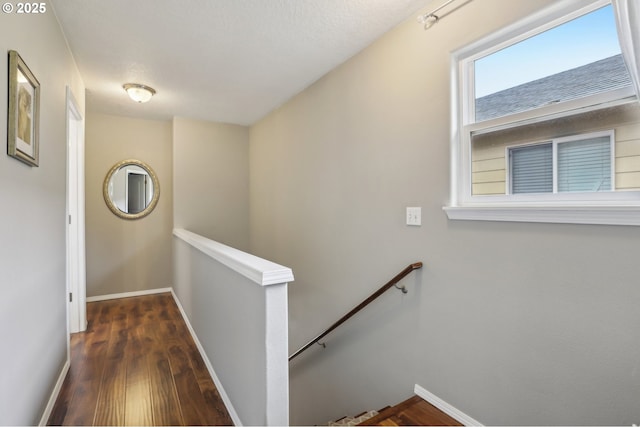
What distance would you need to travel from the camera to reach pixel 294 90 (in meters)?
3.25

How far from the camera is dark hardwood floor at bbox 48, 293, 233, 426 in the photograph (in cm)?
187

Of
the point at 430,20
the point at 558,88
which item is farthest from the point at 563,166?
the point at 430,20

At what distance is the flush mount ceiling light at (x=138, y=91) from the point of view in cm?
310

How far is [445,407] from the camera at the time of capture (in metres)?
1.79

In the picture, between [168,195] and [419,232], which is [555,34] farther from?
[168,195]

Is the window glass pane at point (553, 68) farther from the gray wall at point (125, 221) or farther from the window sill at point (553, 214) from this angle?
the gray wall at point (125, 221)

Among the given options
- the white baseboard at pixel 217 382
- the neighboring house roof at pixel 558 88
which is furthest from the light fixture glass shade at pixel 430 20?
the white baseboard at pixel 217 382

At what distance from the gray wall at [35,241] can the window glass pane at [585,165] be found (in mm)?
2349

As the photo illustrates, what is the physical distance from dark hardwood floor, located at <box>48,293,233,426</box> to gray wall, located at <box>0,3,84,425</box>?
216 mm

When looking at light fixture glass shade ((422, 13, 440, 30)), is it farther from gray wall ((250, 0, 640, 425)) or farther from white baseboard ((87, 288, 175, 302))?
white baseboard ((87, 288, 175, 302))

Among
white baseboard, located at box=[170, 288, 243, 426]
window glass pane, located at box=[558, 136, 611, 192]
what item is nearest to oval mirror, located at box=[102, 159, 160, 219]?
white baseboard, located at box=[170, 288, 243, 426]

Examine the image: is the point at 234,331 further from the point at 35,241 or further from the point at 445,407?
the point at 445,407

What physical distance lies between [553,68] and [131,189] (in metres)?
4.69

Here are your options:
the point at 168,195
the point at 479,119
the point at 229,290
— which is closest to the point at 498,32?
the point at 479,119
